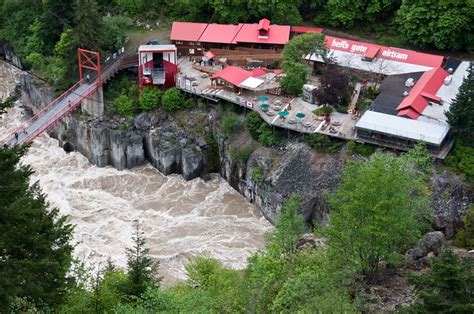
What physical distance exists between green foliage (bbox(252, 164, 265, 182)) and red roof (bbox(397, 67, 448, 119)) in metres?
12.0

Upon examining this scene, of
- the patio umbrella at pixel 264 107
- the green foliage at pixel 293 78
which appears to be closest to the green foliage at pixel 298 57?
the green foliage at pixel 293 78

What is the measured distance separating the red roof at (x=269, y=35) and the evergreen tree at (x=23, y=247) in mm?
40756

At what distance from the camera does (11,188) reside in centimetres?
2511

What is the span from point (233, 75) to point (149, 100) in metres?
8.14

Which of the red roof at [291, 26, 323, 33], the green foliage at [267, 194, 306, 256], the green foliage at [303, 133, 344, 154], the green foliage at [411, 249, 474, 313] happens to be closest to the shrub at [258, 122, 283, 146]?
the green foliage at [303, 133, 344, 154]

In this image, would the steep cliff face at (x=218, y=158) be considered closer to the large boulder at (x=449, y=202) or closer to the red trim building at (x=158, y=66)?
the large boulder at (x=449, y=202)

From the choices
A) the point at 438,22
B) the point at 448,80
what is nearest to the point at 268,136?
the point at 448,80

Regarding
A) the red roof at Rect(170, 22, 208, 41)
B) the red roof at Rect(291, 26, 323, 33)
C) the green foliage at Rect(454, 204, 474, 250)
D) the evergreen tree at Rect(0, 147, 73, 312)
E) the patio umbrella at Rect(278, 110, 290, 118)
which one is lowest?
the green foliage at Rect(454, 204, 474, 250)

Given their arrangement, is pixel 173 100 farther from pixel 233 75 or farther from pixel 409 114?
Answer: pixel 409 114

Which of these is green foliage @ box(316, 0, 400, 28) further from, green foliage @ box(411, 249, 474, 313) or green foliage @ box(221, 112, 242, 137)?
green foliage @ box(411, 249, 474, 313)

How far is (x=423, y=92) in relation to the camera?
53.5m

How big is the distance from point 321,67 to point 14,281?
42.8 metres

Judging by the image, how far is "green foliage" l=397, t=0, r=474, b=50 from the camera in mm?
60594

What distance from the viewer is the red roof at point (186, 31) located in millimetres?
67062
